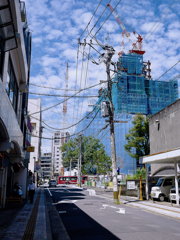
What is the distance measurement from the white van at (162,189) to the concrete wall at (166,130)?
11.5ft

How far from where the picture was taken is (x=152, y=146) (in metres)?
27.8

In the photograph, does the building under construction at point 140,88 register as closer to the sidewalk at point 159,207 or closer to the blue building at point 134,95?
the blue building at point 134,95

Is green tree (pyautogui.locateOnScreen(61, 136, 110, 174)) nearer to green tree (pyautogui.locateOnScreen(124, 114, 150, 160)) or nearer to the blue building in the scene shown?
the blue building

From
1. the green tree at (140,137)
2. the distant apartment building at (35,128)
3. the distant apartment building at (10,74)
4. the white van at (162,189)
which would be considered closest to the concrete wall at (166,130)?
the white van at (162,189)

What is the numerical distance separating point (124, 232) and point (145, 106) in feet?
231

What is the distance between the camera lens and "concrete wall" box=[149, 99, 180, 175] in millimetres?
22750

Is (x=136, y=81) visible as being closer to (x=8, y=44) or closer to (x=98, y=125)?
(x=98, y=125)

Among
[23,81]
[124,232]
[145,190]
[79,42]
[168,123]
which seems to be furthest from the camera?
[168,123]

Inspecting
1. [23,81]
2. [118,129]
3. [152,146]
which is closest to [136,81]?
[118,129]

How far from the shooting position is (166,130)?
24.7m

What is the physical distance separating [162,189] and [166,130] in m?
6.99

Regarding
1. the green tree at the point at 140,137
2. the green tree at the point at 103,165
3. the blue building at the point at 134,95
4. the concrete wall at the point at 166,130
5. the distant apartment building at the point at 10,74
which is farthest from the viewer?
the blue building at the point at 134,95

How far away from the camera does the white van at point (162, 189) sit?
19.5 meters

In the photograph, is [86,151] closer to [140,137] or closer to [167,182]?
[140,137]
